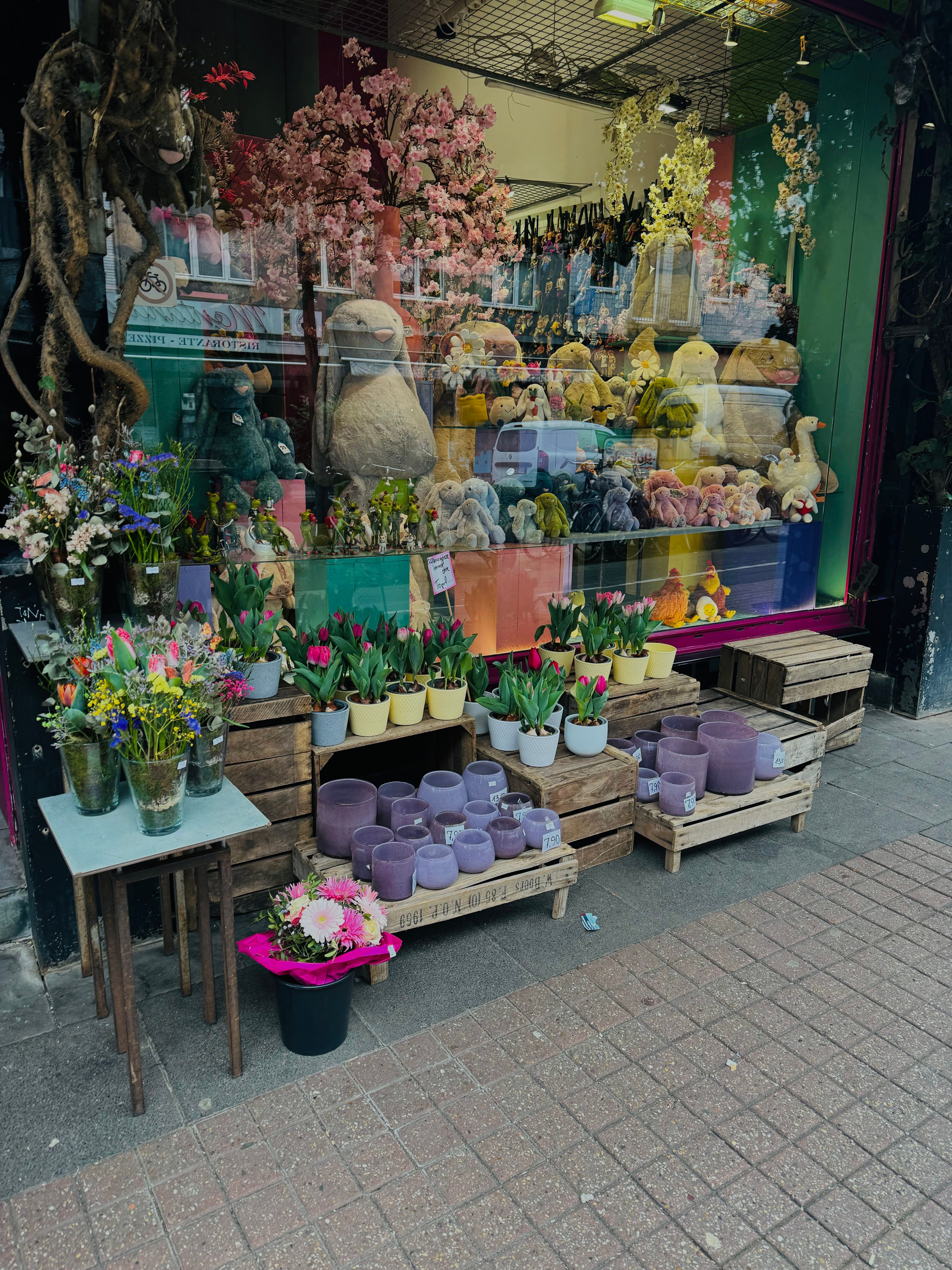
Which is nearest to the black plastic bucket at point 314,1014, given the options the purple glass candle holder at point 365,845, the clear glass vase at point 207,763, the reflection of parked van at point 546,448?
the purple glass candle holder at point 365,845

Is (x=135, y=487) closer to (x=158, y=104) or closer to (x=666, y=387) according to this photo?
(x=158, y=104)

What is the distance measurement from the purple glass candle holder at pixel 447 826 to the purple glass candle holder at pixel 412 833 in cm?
3

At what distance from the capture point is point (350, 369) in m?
4.04

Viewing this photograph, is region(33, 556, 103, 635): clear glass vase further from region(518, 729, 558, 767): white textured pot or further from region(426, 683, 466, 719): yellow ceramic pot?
region(518, 729, 558, 767): white textured pot

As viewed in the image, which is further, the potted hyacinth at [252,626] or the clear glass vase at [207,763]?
the potted hyacinth at [252,626]

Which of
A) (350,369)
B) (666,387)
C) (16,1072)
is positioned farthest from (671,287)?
(16,1072)

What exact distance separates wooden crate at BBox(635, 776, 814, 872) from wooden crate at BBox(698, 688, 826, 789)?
135mm

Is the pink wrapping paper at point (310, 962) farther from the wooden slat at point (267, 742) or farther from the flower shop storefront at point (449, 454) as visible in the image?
the wooden slat at point (267, 742)

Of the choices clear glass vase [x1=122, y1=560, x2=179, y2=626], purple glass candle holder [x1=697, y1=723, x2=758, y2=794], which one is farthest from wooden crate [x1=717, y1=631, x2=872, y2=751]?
clear glass vase [x1=122, y1=560, x2=179, y2=626]

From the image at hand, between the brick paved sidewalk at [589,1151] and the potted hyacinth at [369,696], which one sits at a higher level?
the potted hyacinth at [369,696]

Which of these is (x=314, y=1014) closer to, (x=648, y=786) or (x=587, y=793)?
(x=587, y=793)

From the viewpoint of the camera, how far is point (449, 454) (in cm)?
439

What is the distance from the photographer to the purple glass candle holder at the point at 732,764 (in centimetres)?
358

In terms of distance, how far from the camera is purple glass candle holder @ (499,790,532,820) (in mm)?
3125
